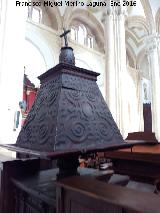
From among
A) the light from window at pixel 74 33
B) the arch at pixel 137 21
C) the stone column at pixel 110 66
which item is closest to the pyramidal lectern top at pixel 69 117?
the stone column at pixel 110 66

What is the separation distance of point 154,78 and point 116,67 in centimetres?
449

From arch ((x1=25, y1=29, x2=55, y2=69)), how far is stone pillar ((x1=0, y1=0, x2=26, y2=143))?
731 cm

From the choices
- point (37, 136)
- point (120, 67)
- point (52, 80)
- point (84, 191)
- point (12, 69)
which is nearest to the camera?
point (84, 191)

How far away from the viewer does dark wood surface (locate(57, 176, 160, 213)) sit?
895mm

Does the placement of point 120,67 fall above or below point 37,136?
above

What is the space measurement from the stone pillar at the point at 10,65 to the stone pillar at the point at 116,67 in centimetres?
448

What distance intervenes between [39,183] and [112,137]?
0.68 metres

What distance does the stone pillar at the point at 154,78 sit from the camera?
1169cm

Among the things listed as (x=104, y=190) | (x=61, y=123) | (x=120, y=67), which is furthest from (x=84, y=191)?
(x=120, y=67)

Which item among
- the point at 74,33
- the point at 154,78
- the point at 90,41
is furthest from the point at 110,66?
the point at 90,41

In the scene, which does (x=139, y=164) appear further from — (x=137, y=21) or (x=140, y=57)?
(x=140, y=57)

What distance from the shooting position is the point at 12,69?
4.46 m

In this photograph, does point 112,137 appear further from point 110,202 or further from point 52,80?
point 110,202

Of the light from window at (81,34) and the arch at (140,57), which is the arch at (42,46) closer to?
the light from window at (81,34)
